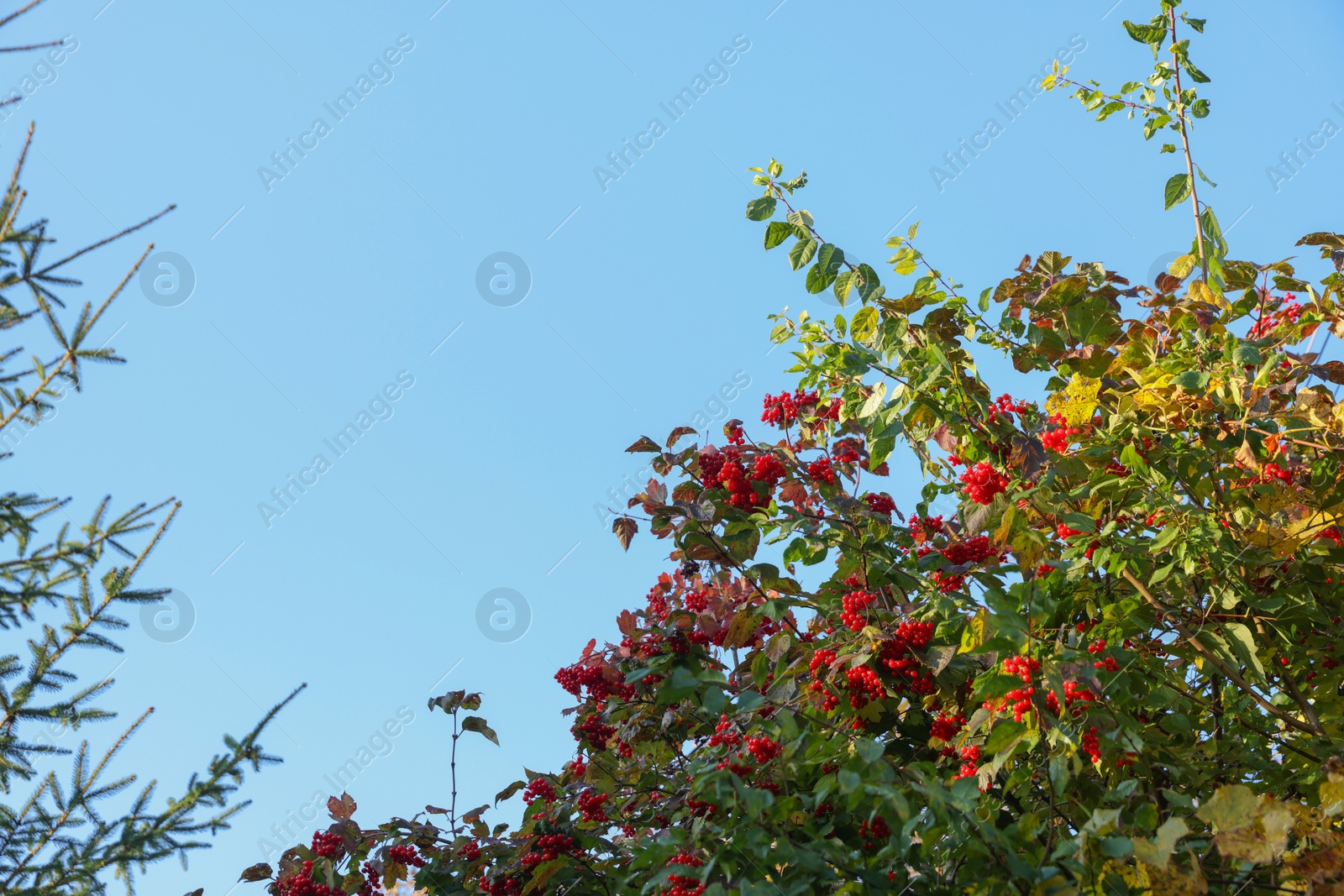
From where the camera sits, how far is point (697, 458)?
3256 mm

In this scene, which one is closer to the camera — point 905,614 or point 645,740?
point 905,614

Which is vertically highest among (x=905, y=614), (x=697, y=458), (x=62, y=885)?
(x=697, y=458)

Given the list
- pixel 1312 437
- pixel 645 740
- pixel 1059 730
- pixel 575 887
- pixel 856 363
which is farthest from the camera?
pixel 645 740

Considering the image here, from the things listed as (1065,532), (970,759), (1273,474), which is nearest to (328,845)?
(970,759)

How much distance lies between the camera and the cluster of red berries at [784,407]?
3.52 m

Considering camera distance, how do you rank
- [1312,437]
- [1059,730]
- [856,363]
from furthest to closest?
[1312,437]
[856,363]
[1059,730]

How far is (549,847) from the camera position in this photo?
9.76 feet

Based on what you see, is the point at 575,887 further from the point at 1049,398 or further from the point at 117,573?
the point at 1049,398

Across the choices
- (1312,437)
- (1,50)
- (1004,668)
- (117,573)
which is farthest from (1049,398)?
(1,50)

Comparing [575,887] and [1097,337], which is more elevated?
[1097,337]

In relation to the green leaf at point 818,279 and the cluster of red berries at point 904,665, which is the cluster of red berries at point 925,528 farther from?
the green leaf at point 818,279

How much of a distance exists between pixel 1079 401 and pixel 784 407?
110 cm

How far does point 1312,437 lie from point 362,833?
12.0 feet

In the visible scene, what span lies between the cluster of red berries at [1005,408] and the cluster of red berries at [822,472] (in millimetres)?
604
